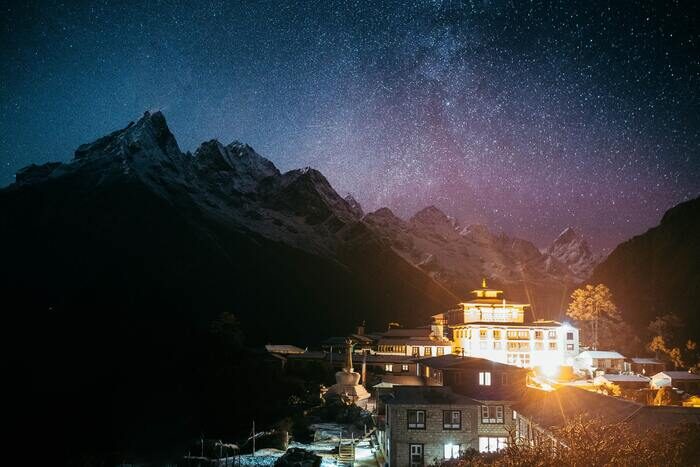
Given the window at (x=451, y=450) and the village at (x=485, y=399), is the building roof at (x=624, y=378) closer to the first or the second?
the village at (x=485, y=399)

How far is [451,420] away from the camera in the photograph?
35.6m

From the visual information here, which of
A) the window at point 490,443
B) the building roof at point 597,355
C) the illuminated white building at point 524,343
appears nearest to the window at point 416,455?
the window at point 490,443

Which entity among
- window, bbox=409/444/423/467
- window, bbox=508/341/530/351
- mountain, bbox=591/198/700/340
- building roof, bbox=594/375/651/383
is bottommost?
window, bbox=409/444/423/467

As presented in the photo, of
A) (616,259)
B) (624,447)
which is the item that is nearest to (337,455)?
(624,447)

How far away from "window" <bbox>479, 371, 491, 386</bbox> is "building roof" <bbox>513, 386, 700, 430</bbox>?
18.4 ft

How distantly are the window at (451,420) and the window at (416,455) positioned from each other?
A: 218 cm

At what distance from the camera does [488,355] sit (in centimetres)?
7819

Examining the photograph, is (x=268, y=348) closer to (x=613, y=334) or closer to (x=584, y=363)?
(x=584, y=363)

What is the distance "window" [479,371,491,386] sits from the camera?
41969 millimetres

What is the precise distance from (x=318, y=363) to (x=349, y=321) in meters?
97.6

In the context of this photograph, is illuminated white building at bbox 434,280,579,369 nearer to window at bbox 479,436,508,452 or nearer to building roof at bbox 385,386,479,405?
building roof at bbox 385,386,479,405

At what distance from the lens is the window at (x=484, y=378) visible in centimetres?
4197

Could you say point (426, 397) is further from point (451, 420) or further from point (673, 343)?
point (673, 343)

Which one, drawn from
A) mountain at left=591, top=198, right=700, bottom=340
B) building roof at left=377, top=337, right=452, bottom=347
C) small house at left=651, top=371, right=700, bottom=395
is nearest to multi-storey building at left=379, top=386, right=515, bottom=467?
small house at left=651, top=371, right=700, bottom=395
